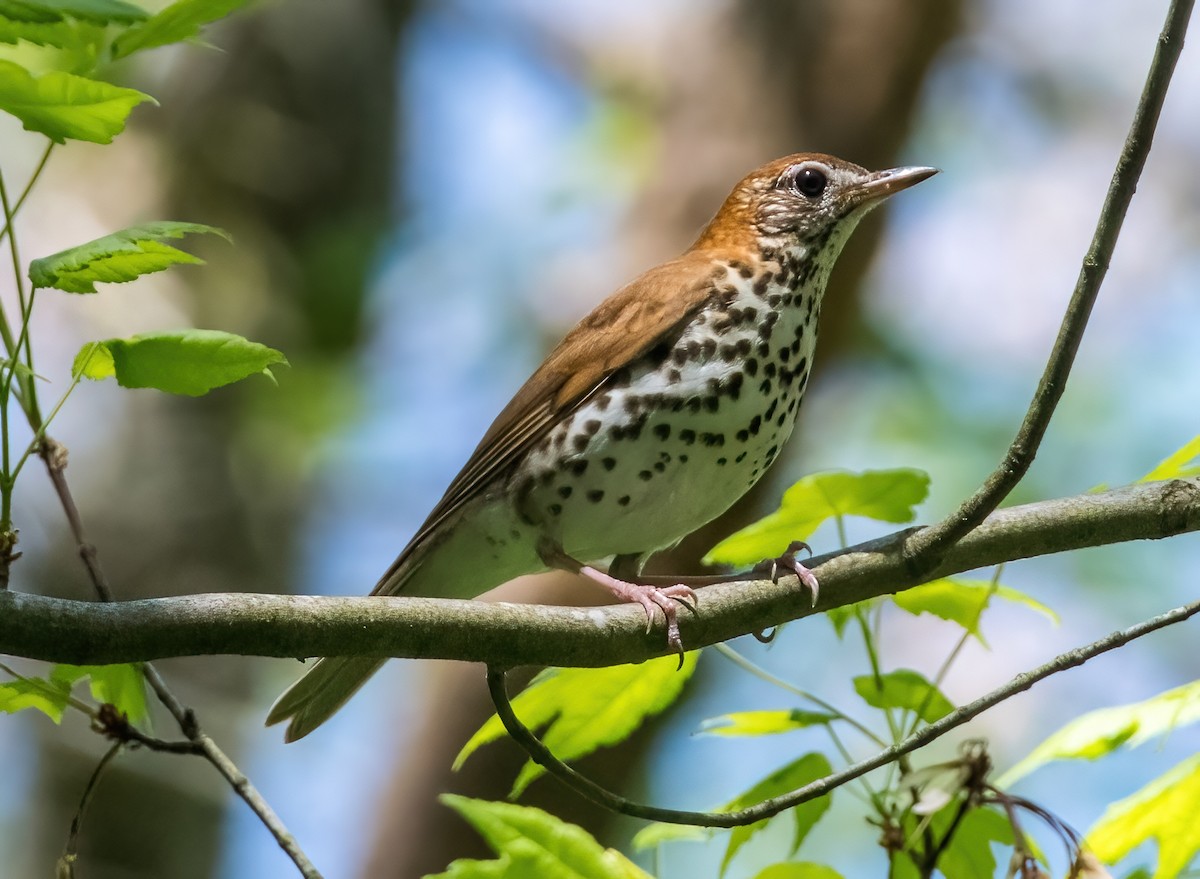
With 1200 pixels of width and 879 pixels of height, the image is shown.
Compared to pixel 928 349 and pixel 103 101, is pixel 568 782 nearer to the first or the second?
pixel 103 101

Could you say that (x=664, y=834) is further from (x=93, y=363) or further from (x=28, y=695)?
(x=93, y=363)

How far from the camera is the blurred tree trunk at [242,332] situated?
6.33 metres

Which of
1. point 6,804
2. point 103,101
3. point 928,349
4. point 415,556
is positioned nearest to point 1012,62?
point 928,349

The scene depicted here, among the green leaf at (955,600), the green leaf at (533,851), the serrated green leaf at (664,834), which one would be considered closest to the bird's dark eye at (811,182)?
the green leaf at (955,600)

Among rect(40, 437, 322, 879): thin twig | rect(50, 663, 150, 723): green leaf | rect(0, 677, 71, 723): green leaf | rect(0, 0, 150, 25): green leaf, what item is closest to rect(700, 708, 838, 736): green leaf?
rect(40, 437, 322, 879): thin twig

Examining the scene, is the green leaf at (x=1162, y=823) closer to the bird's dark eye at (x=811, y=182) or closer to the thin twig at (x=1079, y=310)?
the thin twig at (x=1079, y=310)

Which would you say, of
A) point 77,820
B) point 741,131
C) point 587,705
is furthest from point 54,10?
point 741,131

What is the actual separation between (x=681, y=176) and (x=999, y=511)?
386cm

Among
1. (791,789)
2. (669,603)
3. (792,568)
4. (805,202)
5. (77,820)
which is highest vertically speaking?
(805,202)

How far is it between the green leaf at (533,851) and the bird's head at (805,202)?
240 centimetres

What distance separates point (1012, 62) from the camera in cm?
954

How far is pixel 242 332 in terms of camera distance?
6.93 m

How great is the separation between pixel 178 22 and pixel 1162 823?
221 centimetres

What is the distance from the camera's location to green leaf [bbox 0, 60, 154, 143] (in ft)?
6.33
